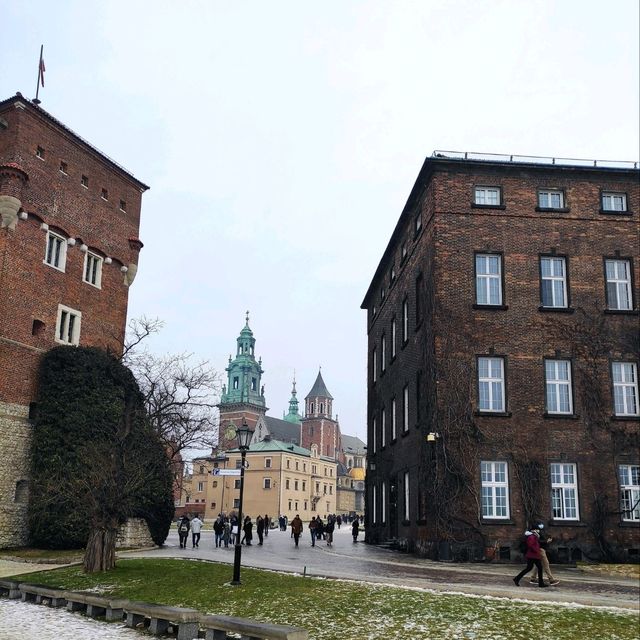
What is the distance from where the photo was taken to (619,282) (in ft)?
89.8

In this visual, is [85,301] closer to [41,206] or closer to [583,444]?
[41,206]

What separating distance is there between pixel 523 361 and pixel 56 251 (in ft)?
73.7

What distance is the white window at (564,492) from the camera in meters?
24.8

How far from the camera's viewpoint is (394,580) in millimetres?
17531

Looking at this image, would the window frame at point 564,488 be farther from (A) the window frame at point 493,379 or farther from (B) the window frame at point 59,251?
(B) the window frame at point 59,251

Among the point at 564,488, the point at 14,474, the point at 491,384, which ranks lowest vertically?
the point at 564,488

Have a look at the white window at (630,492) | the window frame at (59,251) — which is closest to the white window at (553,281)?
the white window at (630,492)

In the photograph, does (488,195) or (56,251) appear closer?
(488,195)

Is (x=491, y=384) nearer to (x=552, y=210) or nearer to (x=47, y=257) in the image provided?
(x=552, y=210)

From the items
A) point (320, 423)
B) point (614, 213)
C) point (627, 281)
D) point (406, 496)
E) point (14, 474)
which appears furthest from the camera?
point (320, 423)

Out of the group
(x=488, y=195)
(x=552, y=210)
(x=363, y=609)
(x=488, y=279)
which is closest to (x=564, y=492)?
(x=488, y=279)

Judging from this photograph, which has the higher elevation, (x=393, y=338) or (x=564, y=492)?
(x=393, y=338)

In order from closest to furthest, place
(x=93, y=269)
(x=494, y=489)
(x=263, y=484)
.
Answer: (x=494, y=489) → (x=93, y=269) → (x=263, y=484)

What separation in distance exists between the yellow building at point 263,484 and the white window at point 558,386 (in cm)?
8171
